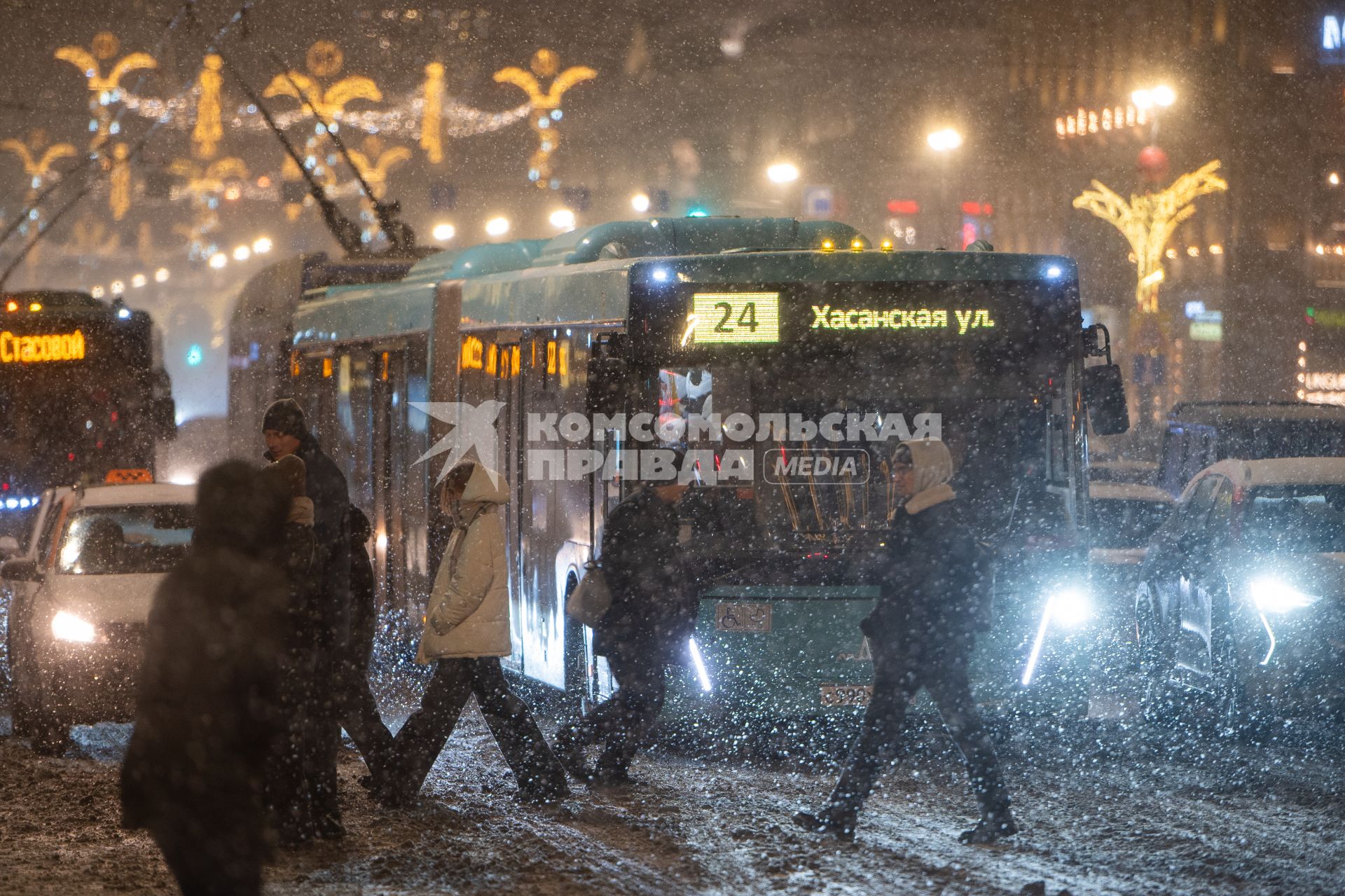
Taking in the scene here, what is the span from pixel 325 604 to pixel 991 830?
9.72 ft

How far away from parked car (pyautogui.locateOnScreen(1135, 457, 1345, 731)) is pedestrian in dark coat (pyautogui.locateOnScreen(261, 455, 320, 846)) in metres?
5.30

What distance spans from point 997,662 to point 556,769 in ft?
8.93

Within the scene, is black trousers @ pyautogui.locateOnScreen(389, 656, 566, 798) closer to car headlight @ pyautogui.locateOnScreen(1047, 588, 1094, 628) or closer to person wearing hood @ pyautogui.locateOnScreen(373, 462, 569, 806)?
person wearing hood @ pyautogui.locateOnScreen(373, 462, 569, 806)

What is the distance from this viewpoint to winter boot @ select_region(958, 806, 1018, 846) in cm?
754

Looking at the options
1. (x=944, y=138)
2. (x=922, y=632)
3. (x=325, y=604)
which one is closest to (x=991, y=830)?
(x=922, y=632)

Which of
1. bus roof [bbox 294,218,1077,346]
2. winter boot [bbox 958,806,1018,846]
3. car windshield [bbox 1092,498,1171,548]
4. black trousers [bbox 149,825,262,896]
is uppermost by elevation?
bus roof [bbox 294,218,1077,346]

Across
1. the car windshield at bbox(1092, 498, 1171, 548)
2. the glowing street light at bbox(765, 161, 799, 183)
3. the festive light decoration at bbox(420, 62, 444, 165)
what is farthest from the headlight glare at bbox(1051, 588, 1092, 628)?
the festive light decoration at bbox(420, 62, 444, 165)

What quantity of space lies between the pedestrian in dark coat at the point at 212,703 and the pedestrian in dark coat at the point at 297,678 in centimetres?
205

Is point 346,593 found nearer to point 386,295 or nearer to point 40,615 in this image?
point 40,615

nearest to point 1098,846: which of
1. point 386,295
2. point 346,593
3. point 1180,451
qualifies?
point 346,593

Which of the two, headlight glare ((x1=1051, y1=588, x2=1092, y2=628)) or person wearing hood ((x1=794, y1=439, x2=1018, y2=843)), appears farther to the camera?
headlight glare ((x1=1051, y1=588, x2=1092, y2=628))

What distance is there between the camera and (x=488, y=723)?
8.48 metres

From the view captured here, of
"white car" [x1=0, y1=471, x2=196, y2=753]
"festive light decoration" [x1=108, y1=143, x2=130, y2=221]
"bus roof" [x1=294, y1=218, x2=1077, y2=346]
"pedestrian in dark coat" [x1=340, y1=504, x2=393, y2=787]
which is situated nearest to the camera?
"pedestrian in dark coat" [x1=340, y1=504, x2=393, y2=787]

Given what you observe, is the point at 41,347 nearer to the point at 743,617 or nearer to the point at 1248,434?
the point at 1248,434
